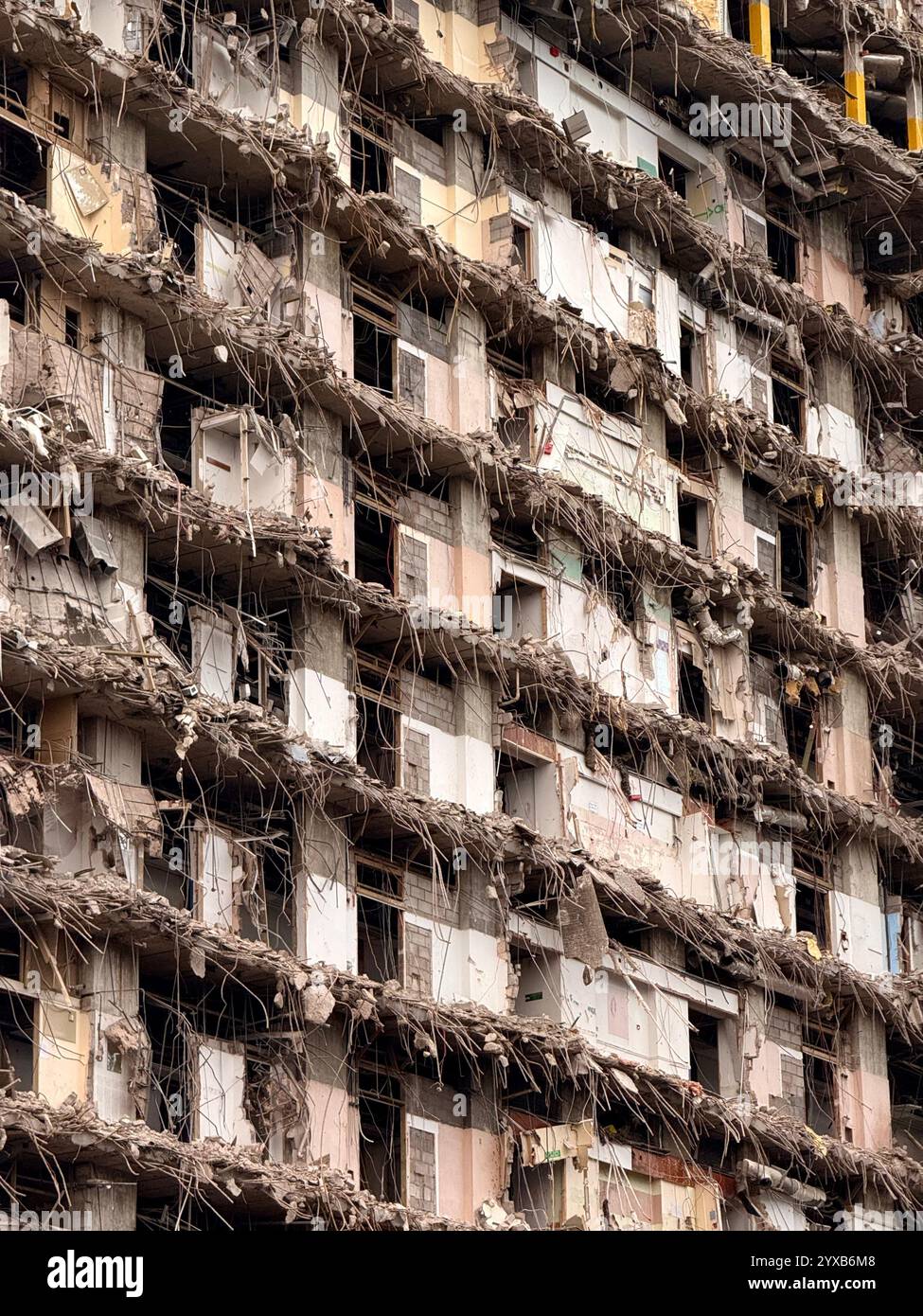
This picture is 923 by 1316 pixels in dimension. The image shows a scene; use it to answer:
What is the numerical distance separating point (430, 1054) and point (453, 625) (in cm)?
560

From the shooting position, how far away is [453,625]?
39.3 m

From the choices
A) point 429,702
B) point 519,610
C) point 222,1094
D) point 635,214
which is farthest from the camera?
point 635,214

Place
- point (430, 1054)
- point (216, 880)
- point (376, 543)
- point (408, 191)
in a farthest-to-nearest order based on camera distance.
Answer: point (408, 191)
point (376, 543)
point (430, 1054)
point (216, 880)

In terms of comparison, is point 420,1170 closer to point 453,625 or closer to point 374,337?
point 453,625

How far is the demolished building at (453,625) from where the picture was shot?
1367 inches

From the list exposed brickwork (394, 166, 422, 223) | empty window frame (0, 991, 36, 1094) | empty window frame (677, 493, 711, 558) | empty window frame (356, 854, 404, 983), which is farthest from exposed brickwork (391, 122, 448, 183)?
empty window frame (0, 991, 36, 1094)

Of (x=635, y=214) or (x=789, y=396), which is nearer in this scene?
(x=635, y=214)

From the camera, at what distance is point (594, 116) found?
4538 cm

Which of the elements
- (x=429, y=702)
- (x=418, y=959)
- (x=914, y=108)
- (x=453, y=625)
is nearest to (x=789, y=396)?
(x=914, y=108)

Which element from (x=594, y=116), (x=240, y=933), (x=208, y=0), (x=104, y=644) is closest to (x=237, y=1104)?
(x=240, y=933)

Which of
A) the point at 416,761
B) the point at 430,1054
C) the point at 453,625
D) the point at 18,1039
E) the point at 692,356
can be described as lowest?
the point at 18,1039

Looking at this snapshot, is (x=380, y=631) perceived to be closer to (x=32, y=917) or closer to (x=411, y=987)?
(x=411, y=987)

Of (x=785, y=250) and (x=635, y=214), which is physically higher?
(x=785, y=250)

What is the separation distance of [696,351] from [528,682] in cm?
788
